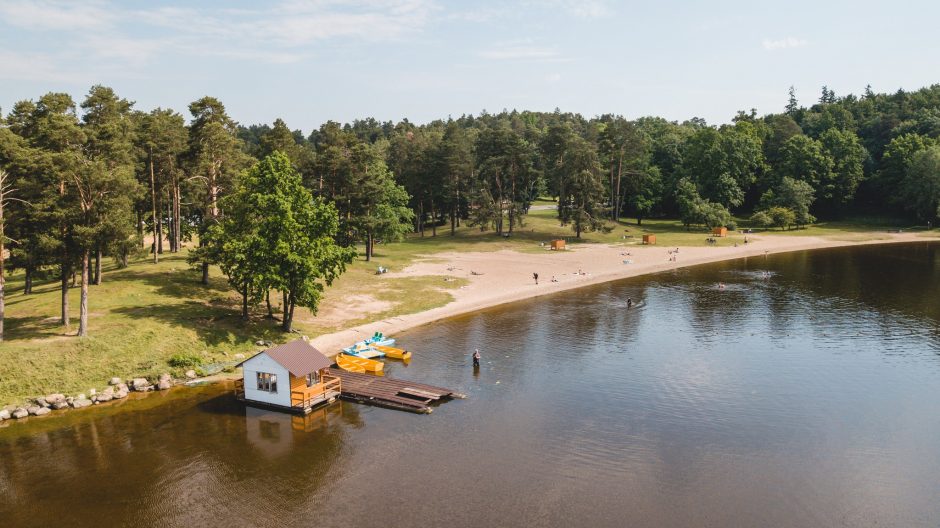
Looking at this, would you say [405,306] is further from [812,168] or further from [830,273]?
[812,168]

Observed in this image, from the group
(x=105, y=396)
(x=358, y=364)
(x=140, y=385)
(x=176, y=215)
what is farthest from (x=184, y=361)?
(x=176, y=215)

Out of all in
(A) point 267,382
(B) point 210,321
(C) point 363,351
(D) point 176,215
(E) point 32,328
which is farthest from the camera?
(D) point 176,215

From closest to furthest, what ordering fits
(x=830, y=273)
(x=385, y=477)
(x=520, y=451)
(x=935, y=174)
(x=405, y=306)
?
(x=385, y=477)
(x=520, y=451)
(x=405, y=306)
(x=830, y=273)
(x=935, y=174)

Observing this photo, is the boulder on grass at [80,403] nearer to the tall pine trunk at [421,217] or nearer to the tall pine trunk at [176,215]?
the tall pine trunk at [176,215]

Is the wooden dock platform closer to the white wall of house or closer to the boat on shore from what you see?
the boat on shore

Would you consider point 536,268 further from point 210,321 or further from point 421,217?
point 210,321

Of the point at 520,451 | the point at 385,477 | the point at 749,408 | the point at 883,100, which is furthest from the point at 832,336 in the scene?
the point at 883,100

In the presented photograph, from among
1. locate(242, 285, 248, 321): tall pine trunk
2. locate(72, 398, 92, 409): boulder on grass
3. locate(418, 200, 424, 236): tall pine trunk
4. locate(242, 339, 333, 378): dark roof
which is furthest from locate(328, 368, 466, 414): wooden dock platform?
locate(418, 200, 424, 236): tall pine trunk
